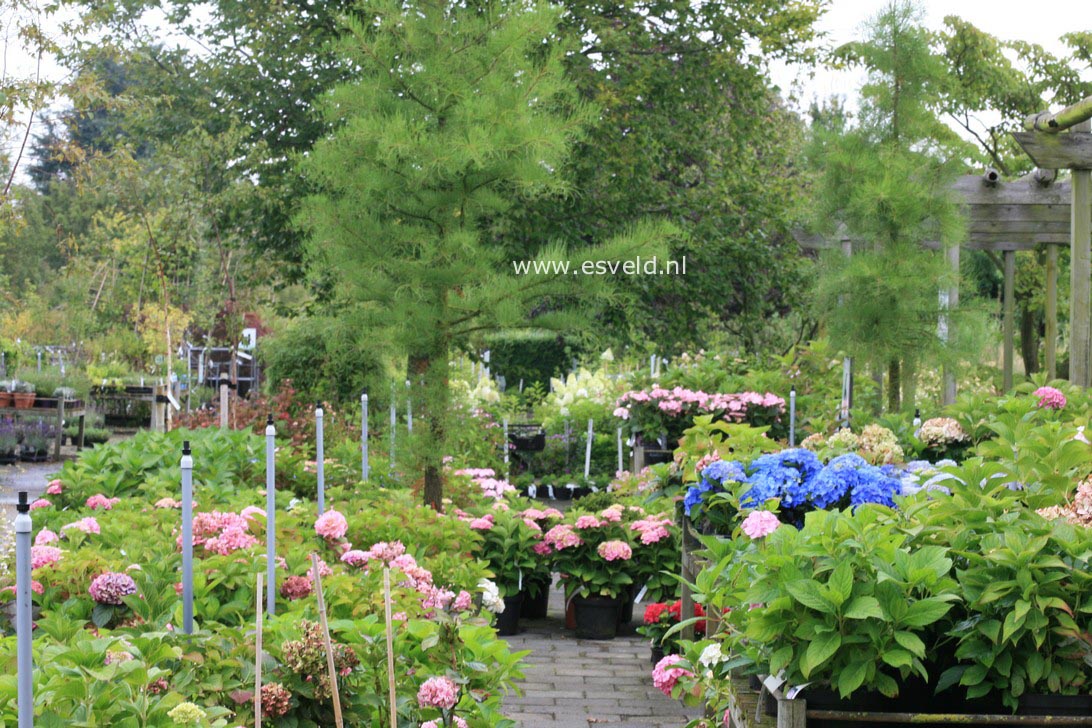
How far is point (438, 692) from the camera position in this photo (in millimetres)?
2588

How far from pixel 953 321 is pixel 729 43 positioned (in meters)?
4.34

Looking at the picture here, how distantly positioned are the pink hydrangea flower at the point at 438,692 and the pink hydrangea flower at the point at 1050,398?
295cm

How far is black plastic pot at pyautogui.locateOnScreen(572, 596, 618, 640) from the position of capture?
5664mm

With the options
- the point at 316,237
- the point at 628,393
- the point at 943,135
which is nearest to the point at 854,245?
the point at 943,135

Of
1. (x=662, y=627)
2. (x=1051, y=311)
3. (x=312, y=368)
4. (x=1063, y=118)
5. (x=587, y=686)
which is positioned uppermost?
(x=1063, y=118)

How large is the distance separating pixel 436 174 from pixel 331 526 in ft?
7.86

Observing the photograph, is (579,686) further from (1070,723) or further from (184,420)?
(184,420)

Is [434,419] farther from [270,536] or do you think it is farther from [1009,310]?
[1009,310]

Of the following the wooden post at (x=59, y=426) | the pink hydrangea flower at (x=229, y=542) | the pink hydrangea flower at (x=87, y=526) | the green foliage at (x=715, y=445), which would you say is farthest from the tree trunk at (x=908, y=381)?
the wooden post at (x=59, y=426)

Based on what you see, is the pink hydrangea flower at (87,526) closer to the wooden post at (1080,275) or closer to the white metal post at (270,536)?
the white metal post at (270,536)

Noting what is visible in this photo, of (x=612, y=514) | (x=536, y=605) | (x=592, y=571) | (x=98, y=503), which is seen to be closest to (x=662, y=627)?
(x=592, y=571)

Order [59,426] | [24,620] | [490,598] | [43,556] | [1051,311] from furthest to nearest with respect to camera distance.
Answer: [59,426], [1051,311], [490,598], [43,556], [24,620]

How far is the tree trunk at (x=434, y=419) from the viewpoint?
19.6 ft

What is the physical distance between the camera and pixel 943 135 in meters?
7.75
